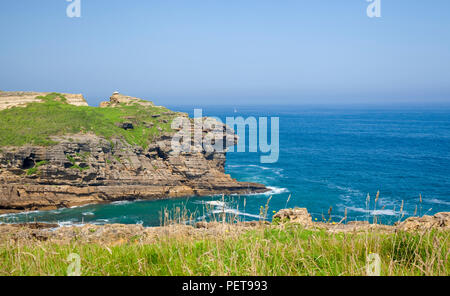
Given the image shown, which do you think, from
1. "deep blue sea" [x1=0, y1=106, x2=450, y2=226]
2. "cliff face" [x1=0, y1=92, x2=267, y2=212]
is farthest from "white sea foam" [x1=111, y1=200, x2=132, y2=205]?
"cliff face" [x1=0, y1=92, x2=267, y2=212]

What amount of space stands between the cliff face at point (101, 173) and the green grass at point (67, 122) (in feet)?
3.72

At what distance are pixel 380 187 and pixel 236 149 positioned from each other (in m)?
37.7

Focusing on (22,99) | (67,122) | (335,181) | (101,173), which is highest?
(22,99)

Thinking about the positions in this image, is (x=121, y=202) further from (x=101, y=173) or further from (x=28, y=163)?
(x=28, y=163)

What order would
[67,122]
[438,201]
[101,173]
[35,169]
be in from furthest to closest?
[67,122] < [101,173] < [35,169] < [438,201]

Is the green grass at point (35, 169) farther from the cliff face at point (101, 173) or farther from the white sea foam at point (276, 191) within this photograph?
the white sea foam at point (276, 191)

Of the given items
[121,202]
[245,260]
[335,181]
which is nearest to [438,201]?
[335,181]

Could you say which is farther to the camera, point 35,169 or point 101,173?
point 101,173

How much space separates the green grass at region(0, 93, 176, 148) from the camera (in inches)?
1638

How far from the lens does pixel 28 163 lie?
128 ft

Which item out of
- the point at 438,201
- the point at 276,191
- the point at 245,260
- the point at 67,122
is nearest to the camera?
the point at 245,260

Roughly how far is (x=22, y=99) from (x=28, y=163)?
71.7 feet
